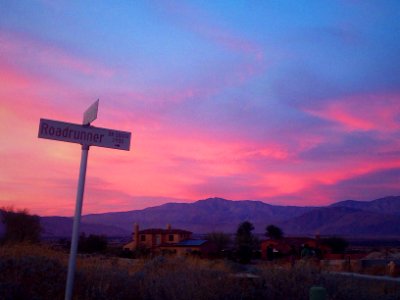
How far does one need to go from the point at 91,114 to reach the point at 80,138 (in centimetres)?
39

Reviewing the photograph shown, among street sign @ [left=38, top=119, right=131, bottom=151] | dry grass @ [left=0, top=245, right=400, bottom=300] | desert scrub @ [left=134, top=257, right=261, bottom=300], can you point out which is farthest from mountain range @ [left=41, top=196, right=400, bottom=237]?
street sign @ [left=38, top=119, right=131, bottom=151]

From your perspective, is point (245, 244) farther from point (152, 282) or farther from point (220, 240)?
point (152, 282)

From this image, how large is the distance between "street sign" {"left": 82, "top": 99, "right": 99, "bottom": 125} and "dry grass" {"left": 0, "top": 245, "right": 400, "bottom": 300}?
3.25m

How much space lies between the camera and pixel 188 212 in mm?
157250

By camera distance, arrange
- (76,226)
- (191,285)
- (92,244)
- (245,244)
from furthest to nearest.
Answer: (245,244) → (92,244) → (191,285) → (76,226)

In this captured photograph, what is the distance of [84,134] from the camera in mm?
8156

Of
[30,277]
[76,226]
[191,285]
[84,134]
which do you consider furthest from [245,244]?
[76,226]

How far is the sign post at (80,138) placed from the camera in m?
7.74

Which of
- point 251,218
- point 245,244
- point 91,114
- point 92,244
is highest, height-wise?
point 251,218

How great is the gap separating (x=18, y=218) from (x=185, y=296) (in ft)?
108

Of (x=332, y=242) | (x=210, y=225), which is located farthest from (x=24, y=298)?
(x=210, y=225)

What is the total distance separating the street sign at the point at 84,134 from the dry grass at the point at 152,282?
2.96m

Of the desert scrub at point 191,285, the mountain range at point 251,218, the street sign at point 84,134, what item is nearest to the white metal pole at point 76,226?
the street sign at point 84,134

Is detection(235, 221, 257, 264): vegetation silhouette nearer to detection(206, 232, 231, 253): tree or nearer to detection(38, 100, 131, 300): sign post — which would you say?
detection(206, 232, 231, 253): tree
